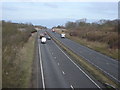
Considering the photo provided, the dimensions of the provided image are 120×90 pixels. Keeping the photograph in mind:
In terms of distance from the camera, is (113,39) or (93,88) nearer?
(93,88)

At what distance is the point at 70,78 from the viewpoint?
2433 cm

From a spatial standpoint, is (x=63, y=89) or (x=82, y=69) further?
(x=82, y=69)

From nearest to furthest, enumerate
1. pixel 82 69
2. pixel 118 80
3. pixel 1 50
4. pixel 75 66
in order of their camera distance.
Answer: pixel 118 80, pixel 1 50, pixel 82 69, pixel 75 66

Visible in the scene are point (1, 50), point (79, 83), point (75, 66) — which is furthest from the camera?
point (75, 66)

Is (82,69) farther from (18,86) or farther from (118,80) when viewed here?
(18,86)

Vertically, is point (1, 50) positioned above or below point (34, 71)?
above

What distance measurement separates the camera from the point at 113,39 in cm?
6338

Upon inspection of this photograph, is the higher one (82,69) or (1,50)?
(1,50)

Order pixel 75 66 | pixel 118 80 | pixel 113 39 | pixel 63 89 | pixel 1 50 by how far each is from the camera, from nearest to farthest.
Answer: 1. pixel 63 89
2. pixel 118 80
3. pixel 1 50
4. pixel 75 66
5. pixel 113 39

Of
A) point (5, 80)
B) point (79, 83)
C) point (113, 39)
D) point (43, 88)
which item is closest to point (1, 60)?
point (5, 80)

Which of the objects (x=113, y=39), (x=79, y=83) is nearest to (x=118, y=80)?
(x=79, y=83)

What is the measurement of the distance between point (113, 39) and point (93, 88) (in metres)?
44.5

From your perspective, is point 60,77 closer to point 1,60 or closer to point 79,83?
Result: point 79,83

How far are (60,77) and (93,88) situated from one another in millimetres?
4797
